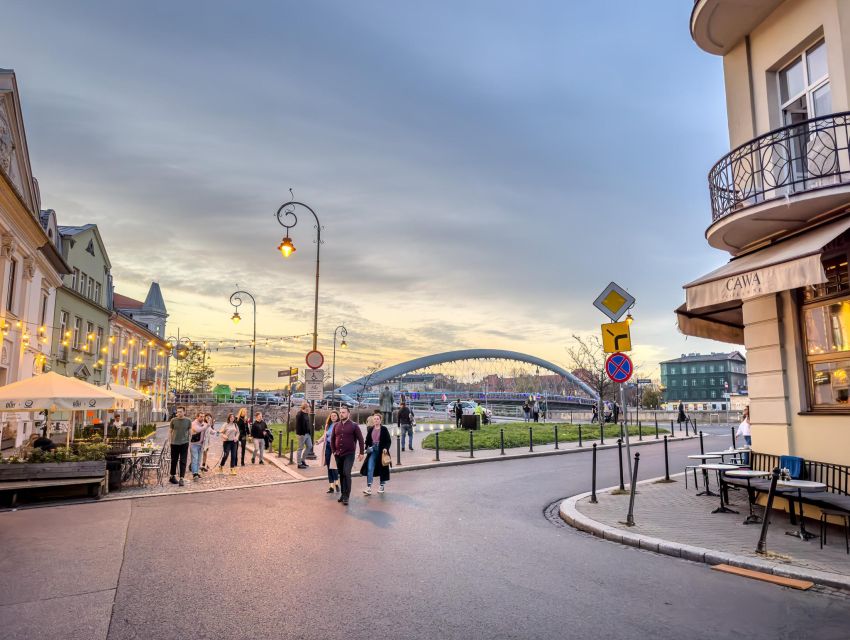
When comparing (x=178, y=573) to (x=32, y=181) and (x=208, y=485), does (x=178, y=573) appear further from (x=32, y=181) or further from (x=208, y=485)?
(x=32, y=181)

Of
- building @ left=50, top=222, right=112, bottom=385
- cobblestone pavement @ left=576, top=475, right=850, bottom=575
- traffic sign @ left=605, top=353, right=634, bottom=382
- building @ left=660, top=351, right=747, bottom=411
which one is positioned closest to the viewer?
cobblestone pavement @ left=576, top=475, right=850, bottom=575

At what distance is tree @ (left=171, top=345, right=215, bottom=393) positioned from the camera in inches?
3098

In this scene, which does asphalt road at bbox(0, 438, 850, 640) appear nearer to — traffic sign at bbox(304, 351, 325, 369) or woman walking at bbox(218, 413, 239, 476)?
woman walking at bbox(218, 413, 239, 476)

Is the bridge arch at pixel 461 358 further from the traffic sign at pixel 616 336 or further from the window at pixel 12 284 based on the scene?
the traffic sign at pixel 616 336

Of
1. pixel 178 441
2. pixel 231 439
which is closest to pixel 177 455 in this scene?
pixel 178 441

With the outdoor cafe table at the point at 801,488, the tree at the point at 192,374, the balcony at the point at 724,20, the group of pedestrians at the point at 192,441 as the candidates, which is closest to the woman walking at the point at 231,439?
the group of pedestrians at the point at 192,441

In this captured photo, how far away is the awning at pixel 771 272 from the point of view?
7840mm

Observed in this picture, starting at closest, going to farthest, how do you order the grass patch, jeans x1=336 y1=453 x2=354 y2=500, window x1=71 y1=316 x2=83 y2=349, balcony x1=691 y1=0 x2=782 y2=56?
balcony x1=691 y1=0 x2=782 y2=56, jeans x1=336 y1=453 x2=354 y2=500, the grass patch, window x1=71 y1=316 x2=83 y2=349

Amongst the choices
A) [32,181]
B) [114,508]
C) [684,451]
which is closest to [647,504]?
[114,508]

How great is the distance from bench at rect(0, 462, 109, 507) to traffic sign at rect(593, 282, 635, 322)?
11252mm

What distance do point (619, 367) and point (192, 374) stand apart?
79.2m

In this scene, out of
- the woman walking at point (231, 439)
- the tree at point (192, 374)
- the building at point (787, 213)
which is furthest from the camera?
the tree at point (192, 374)

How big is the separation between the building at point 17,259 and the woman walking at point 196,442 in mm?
8372

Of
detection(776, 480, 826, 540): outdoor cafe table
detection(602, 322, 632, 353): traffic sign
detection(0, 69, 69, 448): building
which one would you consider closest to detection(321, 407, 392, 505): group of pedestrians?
detection(602, 322, 632, 353): traffic sign
